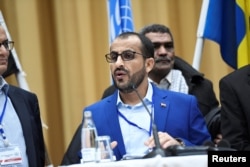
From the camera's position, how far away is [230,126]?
3199 mm

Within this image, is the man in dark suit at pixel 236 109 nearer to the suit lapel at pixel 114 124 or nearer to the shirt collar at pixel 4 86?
the suit lapel at pixel 114 124

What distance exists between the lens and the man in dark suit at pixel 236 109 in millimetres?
3170

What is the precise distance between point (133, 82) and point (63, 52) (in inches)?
88.0

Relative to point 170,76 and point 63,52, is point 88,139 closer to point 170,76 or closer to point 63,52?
point 170,76

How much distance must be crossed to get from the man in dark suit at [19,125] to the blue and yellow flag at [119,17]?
1.28 metres

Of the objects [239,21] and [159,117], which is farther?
[239,21]

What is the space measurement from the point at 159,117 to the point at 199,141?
0.75 ft

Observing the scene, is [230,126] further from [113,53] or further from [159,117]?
[113,53]

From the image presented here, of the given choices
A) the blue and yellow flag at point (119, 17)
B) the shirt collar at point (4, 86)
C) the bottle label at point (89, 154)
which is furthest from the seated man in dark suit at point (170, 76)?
the bottle label at point (89, 154)

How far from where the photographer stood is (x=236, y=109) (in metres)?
3.22

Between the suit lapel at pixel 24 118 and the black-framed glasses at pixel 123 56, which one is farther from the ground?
the black-framed glasses at pixel 123 56

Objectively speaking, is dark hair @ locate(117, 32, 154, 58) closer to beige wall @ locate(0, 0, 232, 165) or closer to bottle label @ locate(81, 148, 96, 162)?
bottle label @ locate(81, 148, 96, 162)

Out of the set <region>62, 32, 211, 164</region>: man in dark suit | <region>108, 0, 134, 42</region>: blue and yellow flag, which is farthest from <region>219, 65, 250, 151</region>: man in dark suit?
<region>108, 0, 134, 42</region>: blue and yellow flag

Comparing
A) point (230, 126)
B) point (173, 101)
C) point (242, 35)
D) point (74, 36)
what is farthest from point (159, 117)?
point (74, 36)
